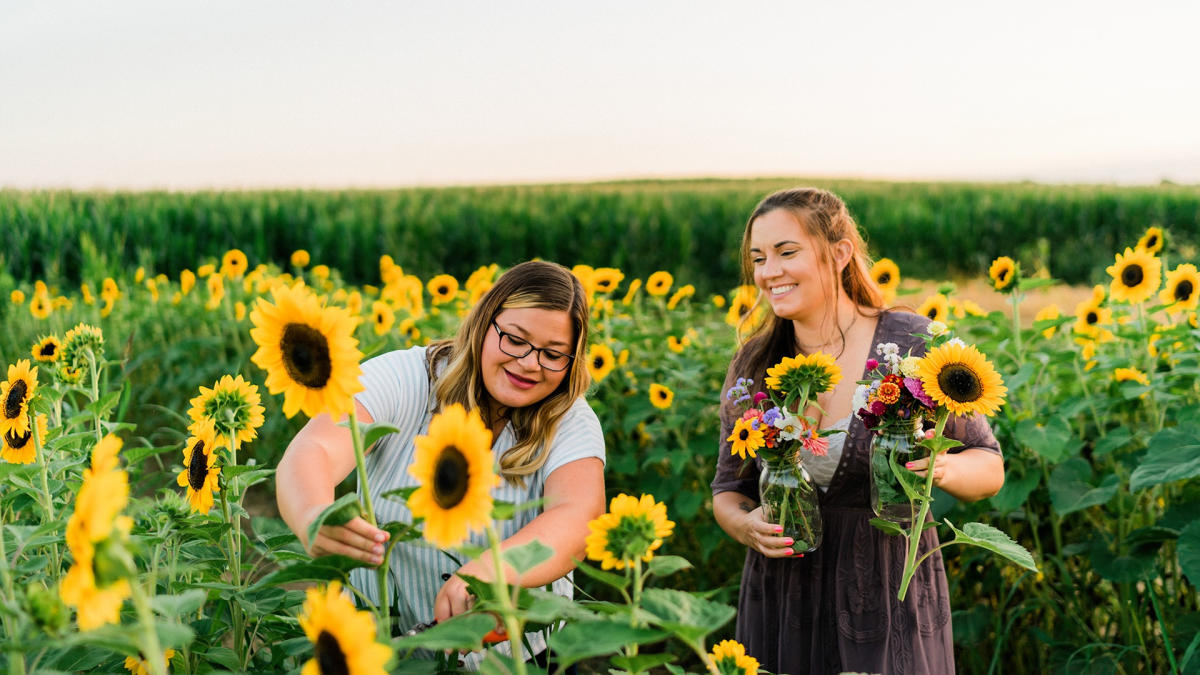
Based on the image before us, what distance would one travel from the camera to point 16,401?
1421 millimetres

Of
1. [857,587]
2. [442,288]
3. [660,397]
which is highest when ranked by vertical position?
[442,288]

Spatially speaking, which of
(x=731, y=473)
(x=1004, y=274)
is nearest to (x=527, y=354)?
(x=731, y=473)

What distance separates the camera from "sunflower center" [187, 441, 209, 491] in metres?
1.40

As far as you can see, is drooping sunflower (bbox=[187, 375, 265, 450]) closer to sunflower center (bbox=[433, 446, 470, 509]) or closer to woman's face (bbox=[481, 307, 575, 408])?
woman's face (bbox=[481, 307, 575, 408])

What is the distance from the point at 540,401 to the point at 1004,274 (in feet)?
5.87

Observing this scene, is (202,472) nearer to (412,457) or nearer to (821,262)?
(412,457)

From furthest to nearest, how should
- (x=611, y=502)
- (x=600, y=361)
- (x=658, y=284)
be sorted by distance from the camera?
(x=658, y=284) → (x=600, y=361) → (x=611, y=502)

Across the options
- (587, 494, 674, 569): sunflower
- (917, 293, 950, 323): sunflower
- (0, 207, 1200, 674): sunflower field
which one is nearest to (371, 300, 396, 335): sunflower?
(0, 207, 1200, 674): sunflower field

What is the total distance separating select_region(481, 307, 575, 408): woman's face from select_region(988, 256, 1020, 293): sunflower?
174 centimetres

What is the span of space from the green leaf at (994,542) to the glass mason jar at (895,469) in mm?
98

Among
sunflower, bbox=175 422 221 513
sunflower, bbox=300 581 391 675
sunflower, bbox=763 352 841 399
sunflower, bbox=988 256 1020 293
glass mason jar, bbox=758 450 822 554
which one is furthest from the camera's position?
sunflower, bbox=988 256 1020 293

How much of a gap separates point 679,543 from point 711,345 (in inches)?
33.1

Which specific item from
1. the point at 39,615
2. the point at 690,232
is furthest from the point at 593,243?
the point at 39,615

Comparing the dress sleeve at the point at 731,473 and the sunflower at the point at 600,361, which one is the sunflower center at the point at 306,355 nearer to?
the dress sleeve at the point at 731,473
